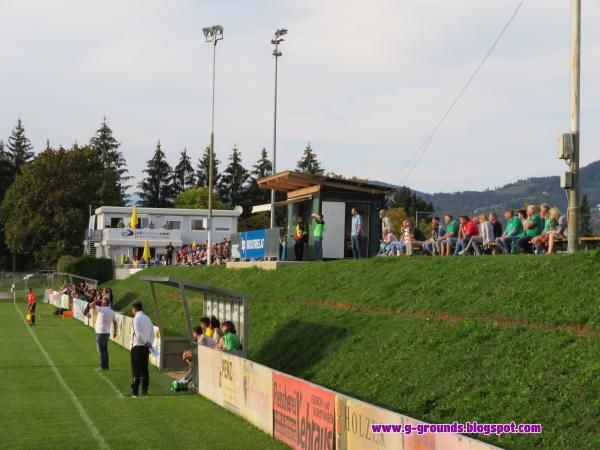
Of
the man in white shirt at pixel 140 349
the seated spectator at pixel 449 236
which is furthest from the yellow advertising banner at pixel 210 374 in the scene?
the seated spectator at pixel 449 236

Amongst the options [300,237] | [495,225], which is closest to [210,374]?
[495,225]

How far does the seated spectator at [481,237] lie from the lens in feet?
75.7

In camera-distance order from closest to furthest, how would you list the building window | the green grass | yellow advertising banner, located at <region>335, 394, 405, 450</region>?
yellow advertising banner, located at <region>335, 394, 405, 450</region> → the green grass → the building window

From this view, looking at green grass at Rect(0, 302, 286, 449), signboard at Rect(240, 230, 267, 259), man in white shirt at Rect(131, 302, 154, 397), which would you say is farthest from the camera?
signboard at Rect(240, 230, 267, 259)

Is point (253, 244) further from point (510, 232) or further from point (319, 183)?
point (510, 232)

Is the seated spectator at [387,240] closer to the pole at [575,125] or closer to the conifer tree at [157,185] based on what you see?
the pole at [575,125]

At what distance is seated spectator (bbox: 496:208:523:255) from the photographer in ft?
72.0

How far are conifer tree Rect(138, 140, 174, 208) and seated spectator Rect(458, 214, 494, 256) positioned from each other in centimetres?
9946

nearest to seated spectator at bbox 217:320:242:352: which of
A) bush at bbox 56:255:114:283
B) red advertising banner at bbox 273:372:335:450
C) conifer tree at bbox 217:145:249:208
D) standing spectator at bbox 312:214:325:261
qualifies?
red advertising banner at bbox 273:372:335:450

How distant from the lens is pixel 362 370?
16.9 metres

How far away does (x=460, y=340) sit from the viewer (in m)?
15.5

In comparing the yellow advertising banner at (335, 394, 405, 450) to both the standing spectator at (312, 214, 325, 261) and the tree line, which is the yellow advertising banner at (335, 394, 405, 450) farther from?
the tree line

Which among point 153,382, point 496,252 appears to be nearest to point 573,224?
point 496,252

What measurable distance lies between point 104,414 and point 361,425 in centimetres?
680
